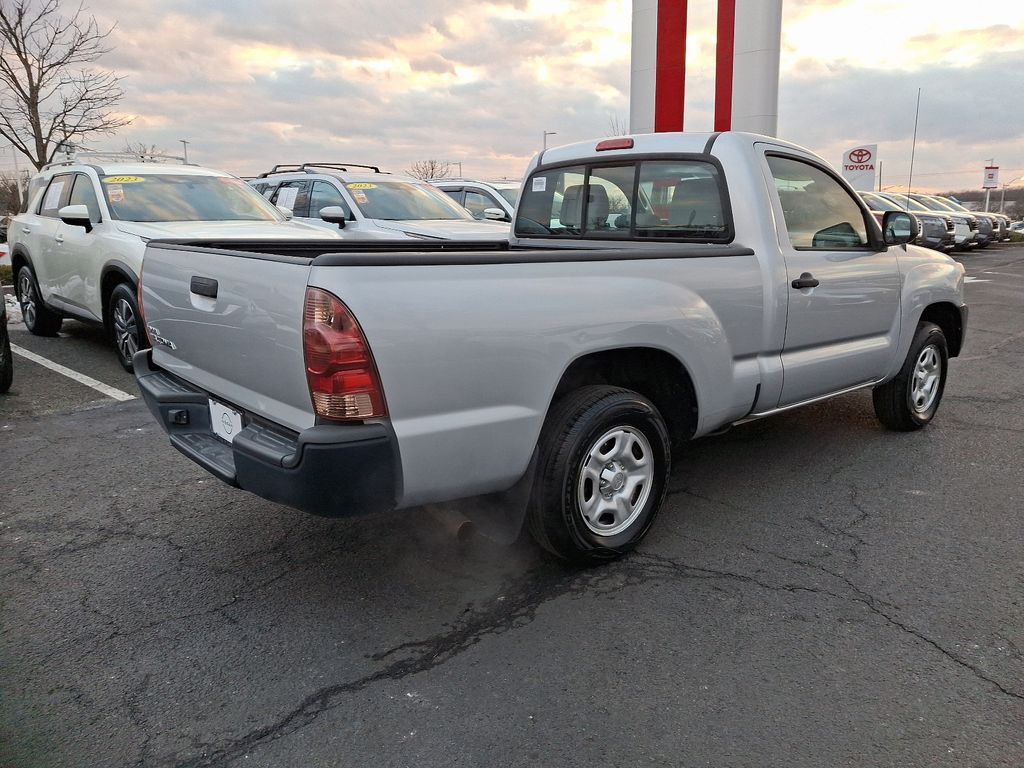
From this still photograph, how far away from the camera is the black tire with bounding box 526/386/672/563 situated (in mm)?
3111

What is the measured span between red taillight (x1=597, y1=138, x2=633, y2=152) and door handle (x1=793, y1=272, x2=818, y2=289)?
3.85 ft

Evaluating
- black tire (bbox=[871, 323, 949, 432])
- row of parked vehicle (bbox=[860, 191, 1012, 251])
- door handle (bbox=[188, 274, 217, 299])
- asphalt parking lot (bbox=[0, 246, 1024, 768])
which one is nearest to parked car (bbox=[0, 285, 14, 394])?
asphalt parking lot (bbox=[0, 246, 1024, 768])

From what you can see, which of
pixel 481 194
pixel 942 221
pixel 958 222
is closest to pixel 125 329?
pixel 481 194

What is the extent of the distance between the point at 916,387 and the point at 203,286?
14.4ft

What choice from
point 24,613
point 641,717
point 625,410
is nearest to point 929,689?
point 641,717

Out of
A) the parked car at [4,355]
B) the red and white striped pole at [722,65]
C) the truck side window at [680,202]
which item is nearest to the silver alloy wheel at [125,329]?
the parked car at [4,355]

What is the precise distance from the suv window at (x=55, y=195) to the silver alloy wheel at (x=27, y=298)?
0.78 m

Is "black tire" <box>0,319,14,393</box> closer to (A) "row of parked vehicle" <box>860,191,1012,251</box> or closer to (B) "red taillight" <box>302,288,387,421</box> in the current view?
(B) "red taillight" <box>302,288,387,421</box>

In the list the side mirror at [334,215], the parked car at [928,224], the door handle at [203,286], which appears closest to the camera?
the door handle at [203,286]

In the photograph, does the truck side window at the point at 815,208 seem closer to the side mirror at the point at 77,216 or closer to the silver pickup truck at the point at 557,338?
the silver pickup truck at the point at 557,338

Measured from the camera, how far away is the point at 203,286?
3104 millimetres

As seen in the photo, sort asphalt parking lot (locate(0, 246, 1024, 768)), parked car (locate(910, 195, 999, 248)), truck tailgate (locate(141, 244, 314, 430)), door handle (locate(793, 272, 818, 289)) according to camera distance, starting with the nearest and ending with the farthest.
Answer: asphalt parking lot (locate(0, 246, 1024, 768)) → truck tailgate (locate(141, 244, 314, 430)) → door handle (locate(793, 272, 818, 289)) → parked car (locate(910, 195, 999, 248))

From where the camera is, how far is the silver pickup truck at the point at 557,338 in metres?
2.60

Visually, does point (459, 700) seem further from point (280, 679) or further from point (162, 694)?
point (162, 694)
